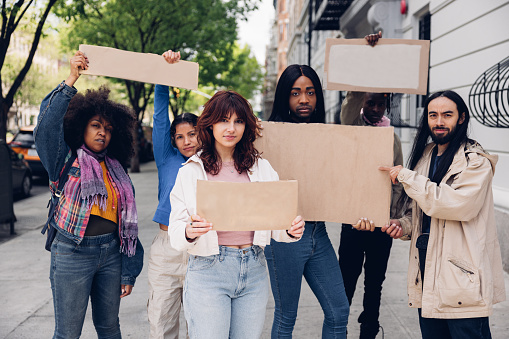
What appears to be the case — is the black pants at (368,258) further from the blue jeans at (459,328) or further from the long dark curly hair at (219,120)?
the long dark curly hair at (219,120)

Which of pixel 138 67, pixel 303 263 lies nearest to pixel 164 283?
pixel 303 263

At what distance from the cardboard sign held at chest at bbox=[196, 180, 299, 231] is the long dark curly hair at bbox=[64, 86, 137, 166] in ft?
3.72

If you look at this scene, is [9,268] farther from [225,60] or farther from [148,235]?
[225,60]

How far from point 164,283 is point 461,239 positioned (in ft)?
5.75

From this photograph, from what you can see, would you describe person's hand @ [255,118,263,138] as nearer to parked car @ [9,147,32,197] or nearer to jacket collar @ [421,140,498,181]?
jacket collar @ [421,140,498,181]

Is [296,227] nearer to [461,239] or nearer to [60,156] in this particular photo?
[461,239]

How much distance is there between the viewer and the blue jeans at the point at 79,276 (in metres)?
2.69

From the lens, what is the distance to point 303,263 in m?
2.89

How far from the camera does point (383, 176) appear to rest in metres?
2.70

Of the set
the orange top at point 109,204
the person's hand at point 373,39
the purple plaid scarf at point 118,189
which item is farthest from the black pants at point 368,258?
the orange top at point 109,204

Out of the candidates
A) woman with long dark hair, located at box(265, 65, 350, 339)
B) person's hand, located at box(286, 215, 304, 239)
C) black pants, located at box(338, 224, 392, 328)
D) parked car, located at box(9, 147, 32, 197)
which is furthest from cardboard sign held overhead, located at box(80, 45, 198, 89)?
parked car, located at box(9, 147, 32, 197)

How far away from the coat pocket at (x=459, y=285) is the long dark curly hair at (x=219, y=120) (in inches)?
44.5

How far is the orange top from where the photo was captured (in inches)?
109

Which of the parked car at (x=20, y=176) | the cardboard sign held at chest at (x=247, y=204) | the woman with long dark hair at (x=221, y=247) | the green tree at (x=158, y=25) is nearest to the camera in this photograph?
the cardboard sign held at chest at (x=247, y=204)
